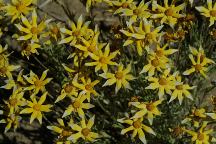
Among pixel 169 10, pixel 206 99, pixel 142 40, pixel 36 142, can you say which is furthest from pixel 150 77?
pixel 36 142

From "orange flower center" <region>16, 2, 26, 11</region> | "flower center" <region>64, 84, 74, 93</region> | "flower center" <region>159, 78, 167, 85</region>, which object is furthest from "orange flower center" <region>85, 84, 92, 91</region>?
"orange flower center" <region>16, 2, 26, 11</region>

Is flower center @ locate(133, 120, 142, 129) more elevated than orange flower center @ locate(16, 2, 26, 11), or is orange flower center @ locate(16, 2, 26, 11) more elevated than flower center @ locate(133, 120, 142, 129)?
orange flower center @ locate(16, 2, 26, 11)

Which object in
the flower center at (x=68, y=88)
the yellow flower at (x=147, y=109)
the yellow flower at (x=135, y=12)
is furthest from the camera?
the yellow flower at (x=135, y=12)

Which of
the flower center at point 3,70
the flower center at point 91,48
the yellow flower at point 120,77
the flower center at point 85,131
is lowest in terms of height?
the flower center at point 85,131

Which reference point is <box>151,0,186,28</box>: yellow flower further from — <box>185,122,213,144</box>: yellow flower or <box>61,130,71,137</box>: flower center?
<box>61,130,71,137</box>: flower center

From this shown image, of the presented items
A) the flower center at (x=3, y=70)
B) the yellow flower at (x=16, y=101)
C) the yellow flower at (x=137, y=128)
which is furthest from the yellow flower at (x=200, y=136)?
the flower center at (x=3, y=70)

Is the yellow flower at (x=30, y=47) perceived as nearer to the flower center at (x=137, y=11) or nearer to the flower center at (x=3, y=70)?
the flower center at (x=3, y=70)

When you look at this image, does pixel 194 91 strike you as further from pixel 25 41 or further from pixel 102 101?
pixel 25 41
